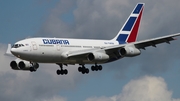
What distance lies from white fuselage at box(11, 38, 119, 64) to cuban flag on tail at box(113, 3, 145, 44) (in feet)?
30.6

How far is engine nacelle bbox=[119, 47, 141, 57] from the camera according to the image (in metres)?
110

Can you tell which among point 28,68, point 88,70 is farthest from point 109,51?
point 28,68

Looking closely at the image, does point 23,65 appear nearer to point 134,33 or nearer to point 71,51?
point 71,51

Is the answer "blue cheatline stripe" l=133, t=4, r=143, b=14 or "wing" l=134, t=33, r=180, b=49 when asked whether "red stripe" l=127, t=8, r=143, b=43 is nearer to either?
"blue cheatline stripe" l=133, t=4, r=143, b=14

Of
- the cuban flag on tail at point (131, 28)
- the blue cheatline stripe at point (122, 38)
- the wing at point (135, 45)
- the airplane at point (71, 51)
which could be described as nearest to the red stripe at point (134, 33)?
the cuban flag on tail at point (131, 28)

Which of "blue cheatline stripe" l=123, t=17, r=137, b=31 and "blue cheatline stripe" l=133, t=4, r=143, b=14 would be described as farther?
"blue cheatline stripe" l=133, t=4, r=143, b=14

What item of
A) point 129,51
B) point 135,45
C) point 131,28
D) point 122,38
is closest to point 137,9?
point 131,28

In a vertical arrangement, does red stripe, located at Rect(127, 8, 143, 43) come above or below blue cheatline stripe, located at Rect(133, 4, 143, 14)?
below

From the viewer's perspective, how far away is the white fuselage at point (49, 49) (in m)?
106

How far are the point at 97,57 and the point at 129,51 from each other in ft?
15.6

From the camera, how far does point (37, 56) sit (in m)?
106

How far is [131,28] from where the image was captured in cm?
12356

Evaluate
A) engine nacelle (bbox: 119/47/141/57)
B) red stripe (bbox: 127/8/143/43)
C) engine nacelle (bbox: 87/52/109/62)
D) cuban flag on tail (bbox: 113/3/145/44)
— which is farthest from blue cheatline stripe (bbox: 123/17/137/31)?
engine nacelle (bbox: 87/52/109/62)

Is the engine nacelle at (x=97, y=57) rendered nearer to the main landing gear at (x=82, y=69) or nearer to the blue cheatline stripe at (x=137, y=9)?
the main landing gear at (x=82, y=69)
